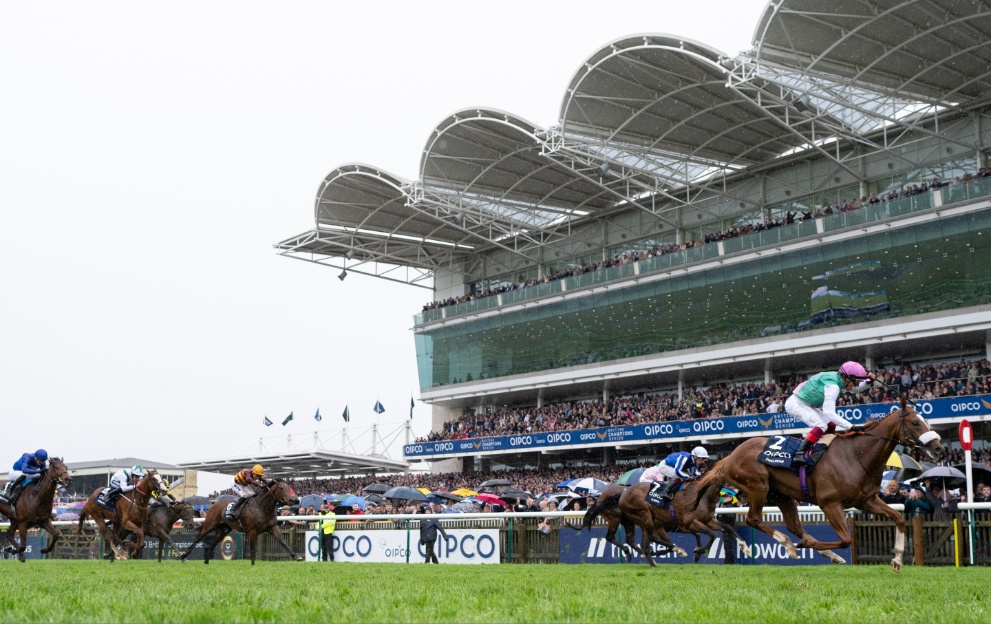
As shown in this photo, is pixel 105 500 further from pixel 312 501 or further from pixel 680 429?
pixel 680 429

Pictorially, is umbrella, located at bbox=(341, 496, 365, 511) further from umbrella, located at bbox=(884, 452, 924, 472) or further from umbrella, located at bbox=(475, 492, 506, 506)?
umbrella, located at bbox=(884, 452, 924, 472)

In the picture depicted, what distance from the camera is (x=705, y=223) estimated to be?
163 feet

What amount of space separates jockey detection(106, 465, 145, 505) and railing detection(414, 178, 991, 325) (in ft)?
93.9

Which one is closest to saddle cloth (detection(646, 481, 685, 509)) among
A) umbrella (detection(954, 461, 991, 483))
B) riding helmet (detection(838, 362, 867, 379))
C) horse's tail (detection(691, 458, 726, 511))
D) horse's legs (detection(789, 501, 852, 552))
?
horse's tail (detection(691, 458, 726, 511))

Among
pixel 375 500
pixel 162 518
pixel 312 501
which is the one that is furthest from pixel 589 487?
pixel 162 518

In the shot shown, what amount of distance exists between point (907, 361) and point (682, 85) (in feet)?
47.0

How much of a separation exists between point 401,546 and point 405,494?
31.9ft

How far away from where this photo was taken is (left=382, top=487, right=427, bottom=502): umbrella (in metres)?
30.2

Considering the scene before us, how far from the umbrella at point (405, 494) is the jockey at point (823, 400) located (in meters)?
19.2

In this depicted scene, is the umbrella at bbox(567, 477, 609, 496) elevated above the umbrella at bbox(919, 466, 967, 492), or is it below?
below

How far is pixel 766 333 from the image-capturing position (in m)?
42.6

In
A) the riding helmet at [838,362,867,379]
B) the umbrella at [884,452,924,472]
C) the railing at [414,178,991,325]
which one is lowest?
the umbrella at [884,452,924,472]

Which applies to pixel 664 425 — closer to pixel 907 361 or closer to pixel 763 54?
pixel 907 361

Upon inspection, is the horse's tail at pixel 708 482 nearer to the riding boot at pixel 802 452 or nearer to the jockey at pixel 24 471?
the riding boot at pixel 802 452
